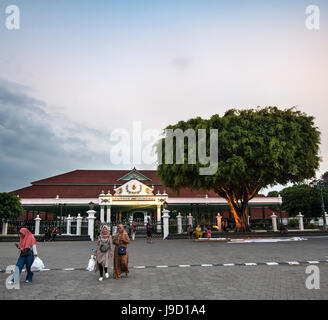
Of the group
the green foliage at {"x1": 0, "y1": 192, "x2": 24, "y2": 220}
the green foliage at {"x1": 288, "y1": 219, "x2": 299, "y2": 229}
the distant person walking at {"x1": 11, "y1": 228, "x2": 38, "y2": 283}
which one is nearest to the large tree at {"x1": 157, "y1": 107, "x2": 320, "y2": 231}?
the green foliage at {"x1": 288, "y1": 219, "x2": 299, "y2": 229}

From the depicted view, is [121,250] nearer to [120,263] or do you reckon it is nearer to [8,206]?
[120,263]

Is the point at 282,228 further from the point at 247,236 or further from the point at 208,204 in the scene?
the point at 208,204

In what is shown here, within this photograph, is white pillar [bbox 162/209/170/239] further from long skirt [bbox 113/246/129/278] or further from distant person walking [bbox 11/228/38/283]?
distant person walking [bbox 11/228/38/283]

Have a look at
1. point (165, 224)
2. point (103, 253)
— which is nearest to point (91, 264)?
point (103, 253)

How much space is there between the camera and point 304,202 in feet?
145

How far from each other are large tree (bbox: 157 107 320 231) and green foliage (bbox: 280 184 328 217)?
24515mm

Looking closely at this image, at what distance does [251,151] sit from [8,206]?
2022 centimetres

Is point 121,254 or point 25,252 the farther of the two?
point 121,254

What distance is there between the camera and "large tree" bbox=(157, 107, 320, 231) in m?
20.0

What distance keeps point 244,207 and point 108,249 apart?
18.0 m

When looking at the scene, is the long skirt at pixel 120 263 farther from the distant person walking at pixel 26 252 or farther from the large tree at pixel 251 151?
the large tree at pixel 251 151

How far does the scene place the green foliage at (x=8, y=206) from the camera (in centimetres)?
2427

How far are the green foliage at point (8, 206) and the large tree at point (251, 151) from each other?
13.0m

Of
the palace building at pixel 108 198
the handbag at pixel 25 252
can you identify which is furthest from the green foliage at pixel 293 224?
the handbag at pixel 25 252
